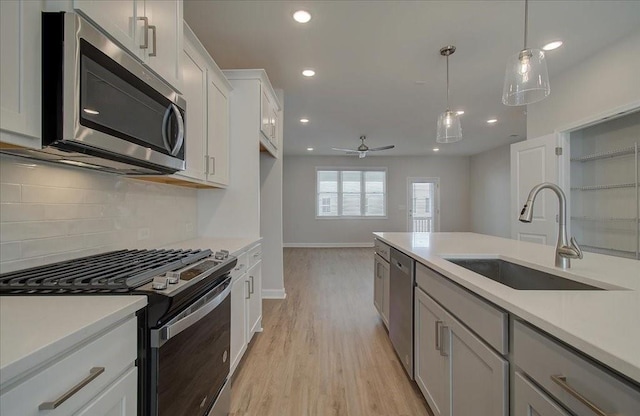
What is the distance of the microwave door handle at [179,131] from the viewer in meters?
1.50

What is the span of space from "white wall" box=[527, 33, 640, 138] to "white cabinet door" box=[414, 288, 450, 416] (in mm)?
2840

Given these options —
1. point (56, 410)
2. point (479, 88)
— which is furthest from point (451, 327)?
point (479, 88)

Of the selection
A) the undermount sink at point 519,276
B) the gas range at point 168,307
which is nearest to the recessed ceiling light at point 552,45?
the undermount sink at point 519,276

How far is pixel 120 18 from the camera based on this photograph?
121 cm

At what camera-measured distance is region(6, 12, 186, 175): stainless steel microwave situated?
94 centimetres

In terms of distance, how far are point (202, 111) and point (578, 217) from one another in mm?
4279

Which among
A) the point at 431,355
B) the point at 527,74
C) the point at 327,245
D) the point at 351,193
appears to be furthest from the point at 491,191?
the point at 431,355

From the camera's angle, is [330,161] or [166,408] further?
[330,161]

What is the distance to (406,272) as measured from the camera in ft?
6.81

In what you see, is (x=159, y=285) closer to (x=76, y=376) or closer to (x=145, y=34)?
(x=76, y=376)

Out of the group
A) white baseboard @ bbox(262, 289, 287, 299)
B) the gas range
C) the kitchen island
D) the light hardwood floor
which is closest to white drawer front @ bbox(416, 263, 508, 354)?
the kitchen island

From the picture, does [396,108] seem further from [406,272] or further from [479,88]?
[406,272]

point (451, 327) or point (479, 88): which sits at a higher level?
point (479, 88)

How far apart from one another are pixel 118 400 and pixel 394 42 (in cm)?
310
